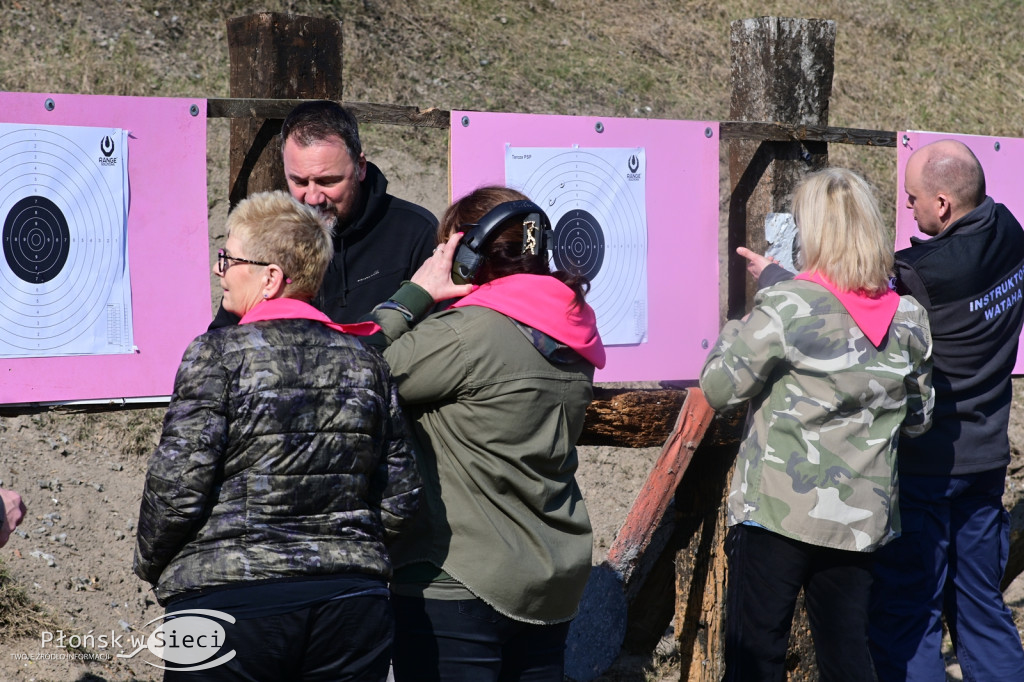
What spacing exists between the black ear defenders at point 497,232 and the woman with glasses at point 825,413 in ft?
2.48

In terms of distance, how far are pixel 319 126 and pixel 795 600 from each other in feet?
5.75

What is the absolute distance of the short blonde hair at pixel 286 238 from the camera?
199 centimetres

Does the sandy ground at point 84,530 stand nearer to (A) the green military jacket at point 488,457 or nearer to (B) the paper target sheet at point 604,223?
(B) the paper target sheet at point 604,223

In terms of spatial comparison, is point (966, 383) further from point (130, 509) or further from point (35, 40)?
point (35, 40)

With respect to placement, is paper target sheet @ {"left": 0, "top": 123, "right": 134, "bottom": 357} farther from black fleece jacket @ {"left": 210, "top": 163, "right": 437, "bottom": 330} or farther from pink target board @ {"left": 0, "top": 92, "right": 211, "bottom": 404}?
black fleece jacket @ {"left": 210, "top": 163, "right": 437, "bottom": 330}

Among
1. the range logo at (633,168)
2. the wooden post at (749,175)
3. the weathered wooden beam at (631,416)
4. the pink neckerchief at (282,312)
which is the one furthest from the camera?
the range logo at (633,168)

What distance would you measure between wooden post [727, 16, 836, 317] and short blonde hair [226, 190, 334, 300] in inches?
75.6

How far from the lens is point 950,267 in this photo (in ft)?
10.1

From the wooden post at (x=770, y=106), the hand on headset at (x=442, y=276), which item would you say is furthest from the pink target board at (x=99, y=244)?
the wooden post at (x=770, y=106)

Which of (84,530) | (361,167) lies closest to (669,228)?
(361,167)

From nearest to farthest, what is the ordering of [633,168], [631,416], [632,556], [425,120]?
[425,120]
[631,416]
[632,556]
[633,168]

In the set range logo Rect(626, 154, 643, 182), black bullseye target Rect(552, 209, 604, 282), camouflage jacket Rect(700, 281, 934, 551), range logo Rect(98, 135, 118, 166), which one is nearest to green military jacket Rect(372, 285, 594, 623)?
camouflage jacket Rect(700, 281, 934, 551)

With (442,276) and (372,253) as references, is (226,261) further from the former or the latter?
(372,253)

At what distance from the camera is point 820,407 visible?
255 centimetres
